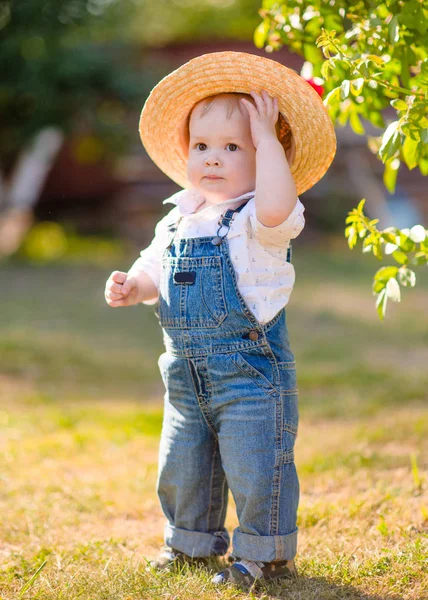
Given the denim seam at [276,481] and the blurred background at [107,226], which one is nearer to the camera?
the denim seam at [276,481]

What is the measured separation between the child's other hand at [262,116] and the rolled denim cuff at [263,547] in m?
1.19

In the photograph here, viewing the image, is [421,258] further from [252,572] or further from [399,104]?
[252,572]

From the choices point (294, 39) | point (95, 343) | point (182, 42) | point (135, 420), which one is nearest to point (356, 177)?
point (182, 42)

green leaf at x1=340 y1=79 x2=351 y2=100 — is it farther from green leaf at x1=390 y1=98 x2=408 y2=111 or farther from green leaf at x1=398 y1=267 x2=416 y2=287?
green leaf at x1=398 y1=267 x2=416 y2=287

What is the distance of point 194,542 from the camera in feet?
8.51

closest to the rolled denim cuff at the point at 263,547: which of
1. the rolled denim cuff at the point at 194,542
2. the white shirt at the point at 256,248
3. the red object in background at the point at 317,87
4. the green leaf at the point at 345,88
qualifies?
the rolled denim cuff at the point at 194,542

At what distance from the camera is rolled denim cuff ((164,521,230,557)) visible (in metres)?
2.59

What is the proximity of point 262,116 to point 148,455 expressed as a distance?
2.11 m

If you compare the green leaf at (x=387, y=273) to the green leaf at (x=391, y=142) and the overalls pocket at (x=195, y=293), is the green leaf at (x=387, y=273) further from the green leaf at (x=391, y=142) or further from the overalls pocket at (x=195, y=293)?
the overalls pocket at (x=195, y=293)

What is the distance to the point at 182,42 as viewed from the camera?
→ 13.9 metres

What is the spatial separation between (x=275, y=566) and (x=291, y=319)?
4.94 metres

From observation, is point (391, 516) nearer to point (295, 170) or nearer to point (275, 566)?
point (275, 566)

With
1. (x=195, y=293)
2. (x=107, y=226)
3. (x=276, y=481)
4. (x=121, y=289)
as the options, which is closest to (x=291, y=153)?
(x=195, y=293)

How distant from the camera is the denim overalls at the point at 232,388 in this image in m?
2.37
